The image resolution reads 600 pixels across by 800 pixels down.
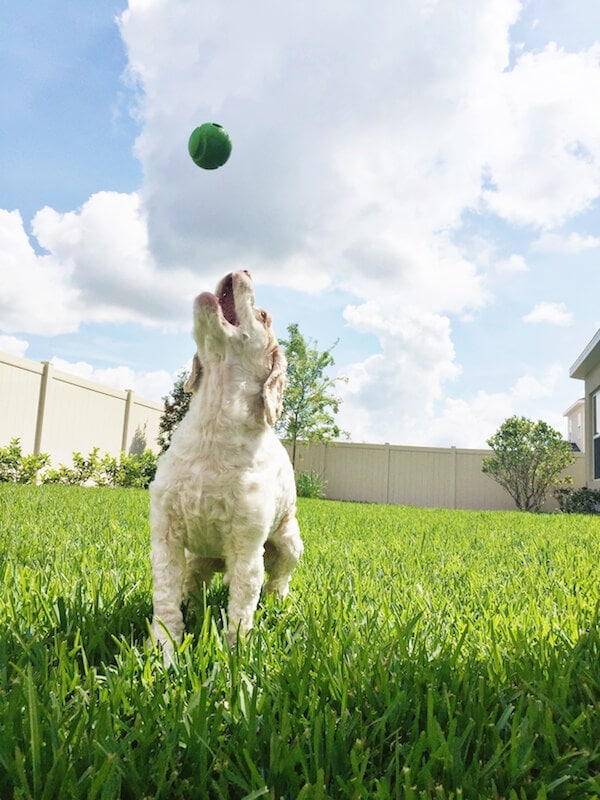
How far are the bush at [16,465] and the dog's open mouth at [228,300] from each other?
1112 centimetres

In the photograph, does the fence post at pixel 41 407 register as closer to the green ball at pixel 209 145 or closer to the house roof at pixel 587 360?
the green ball at pixel 209 145

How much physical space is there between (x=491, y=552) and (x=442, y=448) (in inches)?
641

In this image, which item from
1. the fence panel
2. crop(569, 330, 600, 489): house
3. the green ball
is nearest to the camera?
the green ball

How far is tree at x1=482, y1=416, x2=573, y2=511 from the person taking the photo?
18.2 metres

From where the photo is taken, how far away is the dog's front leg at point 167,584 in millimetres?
1979

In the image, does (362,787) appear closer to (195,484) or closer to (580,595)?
(195,484)

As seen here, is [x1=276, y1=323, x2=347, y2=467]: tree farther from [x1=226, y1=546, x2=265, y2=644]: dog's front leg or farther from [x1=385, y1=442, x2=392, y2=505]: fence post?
[x1=226, y1=546, x2=265, y2=644]: dog's front leg

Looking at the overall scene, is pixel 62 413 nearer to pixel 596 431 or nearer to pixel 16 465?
pixel 16 465

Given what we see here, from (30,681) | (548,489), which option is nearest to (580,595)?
(30,681)

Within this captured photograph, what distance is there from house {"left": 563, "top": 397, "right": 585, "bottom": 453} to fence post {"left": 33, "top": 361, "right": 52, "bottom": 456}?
23.7 meters

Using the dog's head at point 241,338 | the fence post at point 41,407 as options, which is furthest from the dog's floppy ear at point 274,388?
the fence post at point 41,407

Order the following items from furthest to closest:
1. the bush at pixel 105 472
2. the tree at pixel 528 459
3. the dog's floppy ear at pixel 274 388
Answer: the tree at pixel 528 459 < the bush at pixel 105 472 < the dog's floppy ear at pixel 274 388

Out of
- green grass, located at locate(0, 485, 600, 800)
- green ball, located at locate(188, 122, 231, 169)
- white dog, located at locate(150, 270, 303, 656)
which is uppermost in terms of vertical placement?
green ball, located at locate(188, 122, 231, 169)

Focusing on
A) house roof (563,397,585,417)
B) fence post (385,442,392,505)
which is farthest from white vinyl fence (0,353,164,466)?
house roof (563,397,585,417)
